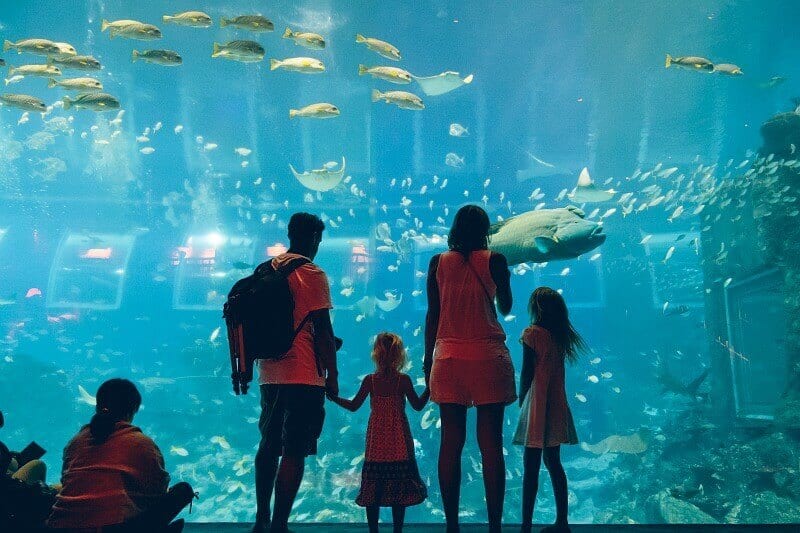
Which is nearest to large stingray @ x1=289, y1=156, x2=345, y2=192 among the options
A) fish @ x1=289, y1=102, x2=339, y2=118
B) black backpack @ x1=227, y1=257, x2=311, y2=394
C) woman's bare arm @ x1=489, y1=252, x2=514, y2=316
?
fish @ x1=289, y1=102, x2=339, y2=118

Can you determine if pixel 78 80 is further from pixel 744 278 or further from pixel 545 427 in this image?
pixel 744 278

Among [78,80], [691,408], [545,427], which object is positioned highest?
[78,80]

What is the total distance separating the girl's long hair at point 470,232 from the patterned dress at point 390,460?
0.97 meters

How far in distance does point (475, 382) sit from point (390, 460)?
32.5 inches

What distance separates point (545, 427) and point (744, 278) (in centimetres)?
1204

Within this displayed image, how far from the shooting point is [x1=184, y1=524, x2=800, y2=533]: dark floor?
348 centimetres

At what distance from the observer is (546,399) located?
10.8ft

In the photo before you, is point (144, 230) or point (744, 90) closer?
point (744, 90)

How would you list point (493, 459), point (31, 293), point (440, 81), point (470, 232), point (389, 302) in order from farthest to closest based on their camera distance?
point (31, 293) → point (389, 302) → point (440, 81) → point (470, 232) → point (493, 459)

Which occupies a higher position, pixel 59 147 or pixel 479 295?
pixel 59 147

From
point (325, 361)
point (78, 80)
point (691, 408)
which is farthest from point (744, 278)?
point (78, 80)

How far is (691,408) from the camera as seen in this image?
1273 cm

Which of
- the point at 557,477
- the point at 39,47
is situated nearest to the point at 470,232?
the point at 557,477

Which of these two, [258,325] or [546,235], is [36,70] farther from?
[546,235]
